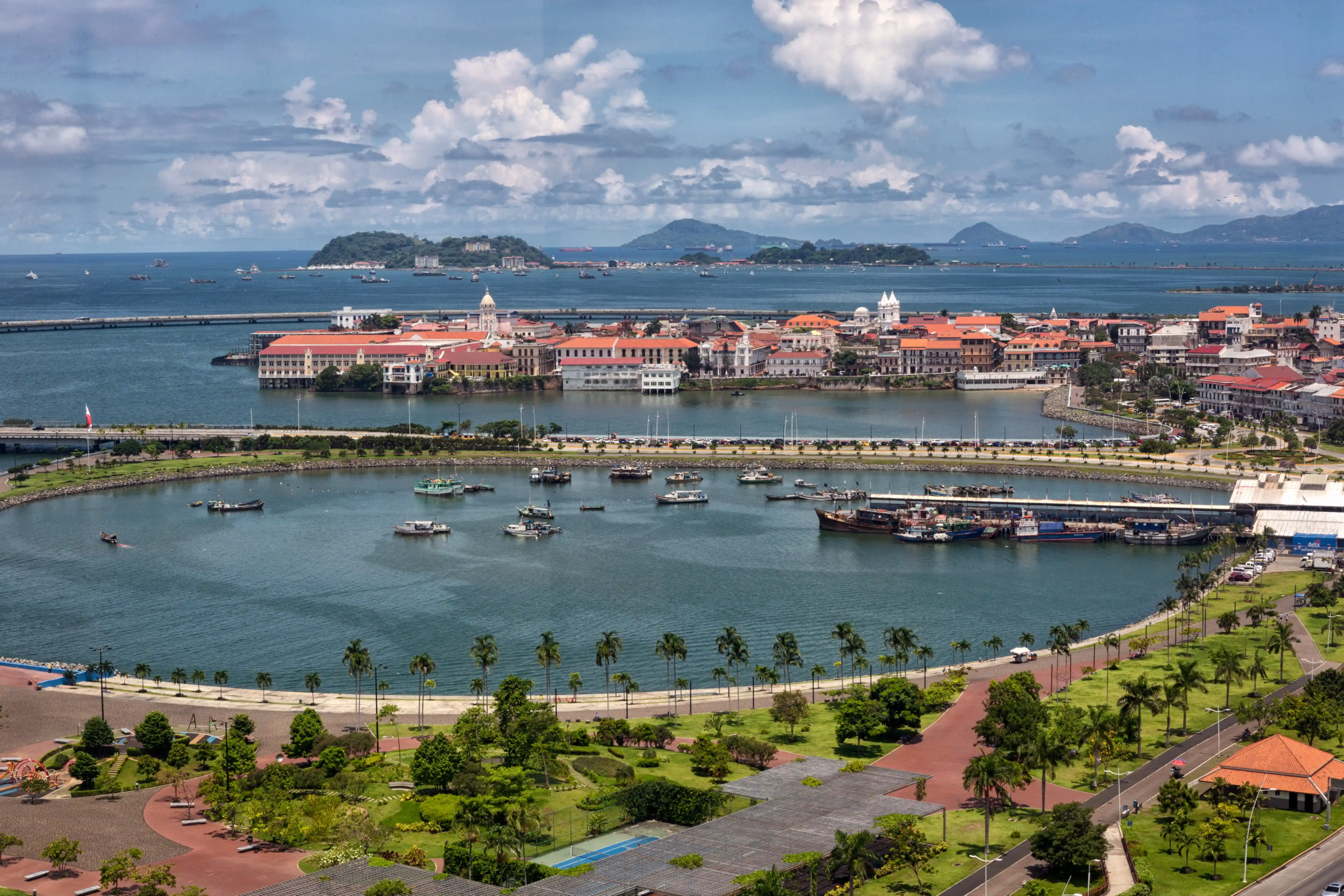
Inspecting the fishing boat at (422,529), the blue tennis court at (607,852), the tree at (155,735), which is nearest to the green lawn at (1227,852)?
the blue tennis court at (607,852)

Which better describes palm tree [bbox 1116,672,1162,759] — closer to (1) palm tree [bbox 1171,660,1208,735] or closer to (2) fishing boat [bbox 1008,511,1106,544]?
(1) palm tree [bbox 1171,660,1208,735]

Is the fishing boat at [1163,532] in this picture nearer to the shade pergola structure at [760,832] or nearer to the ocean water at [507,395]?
the ocean water at [507,395]

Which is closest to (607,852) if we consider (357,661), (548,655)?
(548,655)

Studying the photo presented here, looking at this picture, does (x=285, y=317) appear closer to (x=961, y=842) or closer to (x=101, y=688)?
(x=101, y=688)

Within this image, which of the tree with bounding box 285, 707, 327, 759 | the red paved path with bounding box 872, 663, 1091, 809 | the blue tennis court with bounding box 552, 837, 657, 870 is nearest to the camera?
the blue tennis court with bounding box 552, 837, 657, 870

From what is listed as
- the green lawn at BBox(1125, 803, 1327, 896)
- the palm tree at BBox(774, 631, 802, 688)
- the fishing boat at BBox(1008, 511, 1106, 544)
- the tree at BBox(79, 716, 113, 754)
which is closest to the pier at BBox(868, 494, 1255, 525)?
the fishing boat at BBox(1008, 511, 1106, 544)

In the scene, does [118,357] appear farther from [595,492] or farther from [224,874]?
[224,874]

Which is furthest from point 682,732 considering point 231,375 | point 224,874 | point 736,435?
point 231,375
